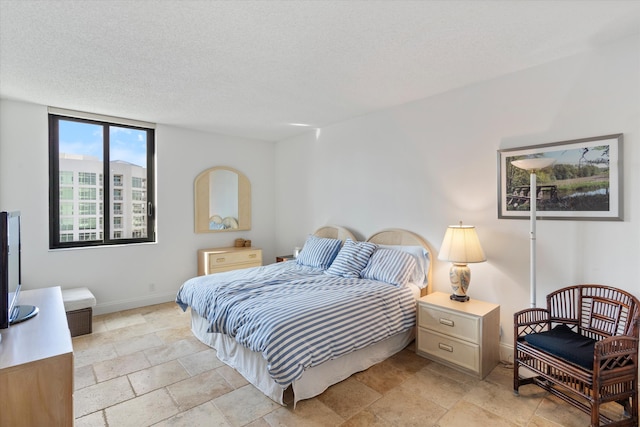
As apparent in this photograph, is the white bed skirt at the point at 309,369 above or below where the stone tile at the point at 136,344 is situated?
above

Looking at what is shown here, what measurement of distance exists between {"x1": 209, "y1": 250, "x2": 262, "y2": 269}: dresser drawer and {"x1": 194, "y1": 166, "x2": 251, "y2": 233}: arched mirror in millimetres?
550

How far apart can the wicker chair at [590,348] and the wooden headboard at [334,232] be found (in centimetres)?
214

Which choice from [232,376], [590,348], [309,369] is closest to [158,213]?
[232,376]

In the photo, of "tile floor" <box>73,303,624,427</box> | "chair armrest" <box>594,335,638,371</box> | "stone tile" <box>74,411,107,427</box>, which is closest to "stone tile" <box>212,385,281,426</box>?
"tile floor" <box>73,303,624,427</box>

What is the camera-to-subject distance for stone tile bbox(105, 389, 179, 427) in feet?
6.59

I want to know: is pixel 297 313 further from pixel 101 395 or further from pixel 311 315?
pixel 101 395

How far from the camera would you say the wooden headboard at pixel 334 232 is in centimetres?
412

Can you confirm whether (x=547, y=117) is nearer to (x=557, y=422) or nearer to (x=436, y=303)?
(x=436, y=303)

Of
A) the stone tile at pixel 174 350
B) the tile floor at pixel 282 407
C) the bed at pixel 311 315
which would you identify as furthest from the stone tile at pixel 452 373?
the stone tile at pixel 174 350

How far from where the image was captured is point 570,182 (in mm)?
2486

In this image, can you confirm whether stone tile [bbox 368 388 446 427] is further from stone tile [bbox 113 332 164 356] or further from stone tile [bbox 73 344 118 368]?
stone tile [bbox 73 344 118 368]

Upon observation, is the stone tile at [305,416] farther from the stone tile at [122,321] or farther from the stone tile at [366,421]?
the stone tile at [122,321]

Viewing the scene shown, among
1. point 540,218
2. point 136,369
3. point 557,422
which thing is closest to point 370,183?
point 540,218

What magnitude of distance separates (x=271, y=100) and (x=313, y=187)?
5.56 feet
